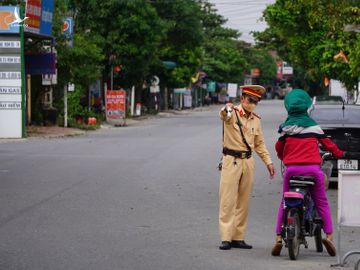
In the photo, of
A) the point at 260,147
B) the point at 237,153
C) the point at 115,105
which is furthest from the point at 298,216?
the point at 115,105

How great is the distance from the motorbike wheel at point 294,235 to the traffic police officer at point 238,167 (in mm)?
788

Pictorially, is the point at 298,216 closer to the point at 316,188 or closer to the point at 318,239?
the point at 316,188

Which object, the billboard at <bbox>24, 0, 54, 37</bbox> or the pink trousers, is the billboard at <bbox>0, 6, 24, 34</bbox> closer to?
the billboard at <bbox>24, 0, 54, 37</bbox>

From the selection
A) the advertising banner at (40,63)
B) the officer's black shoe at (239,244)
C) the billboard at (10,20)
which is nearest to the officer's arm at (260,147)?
the officer's black shoe at (239,244)

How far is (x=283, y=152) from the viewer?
10125mm

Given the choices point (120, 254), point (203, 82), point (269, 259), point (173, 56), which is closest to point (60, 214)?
point (120, 254)

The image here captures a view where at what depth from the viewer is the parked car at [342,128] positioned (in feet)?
55.5

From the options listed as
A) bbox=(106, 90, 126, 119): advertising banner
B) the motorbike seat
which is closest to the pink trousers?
the motorbike seat

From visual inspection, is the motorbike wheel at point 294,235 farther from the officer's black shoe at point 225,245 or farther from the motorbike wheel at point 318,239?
the officer's black shoe at point 225,245

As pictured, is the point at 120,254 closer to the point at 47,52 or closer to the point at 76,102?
the point at 47,52

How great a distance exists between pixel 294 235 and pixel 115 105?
3853cm

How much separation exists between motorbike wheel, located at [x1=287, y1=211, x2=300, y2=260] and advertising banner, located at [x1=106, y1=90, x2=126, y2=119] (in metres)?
37.8

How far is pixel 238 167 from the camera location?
10.4 metres

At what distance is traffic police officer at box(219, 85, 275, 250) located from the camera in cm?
1030
